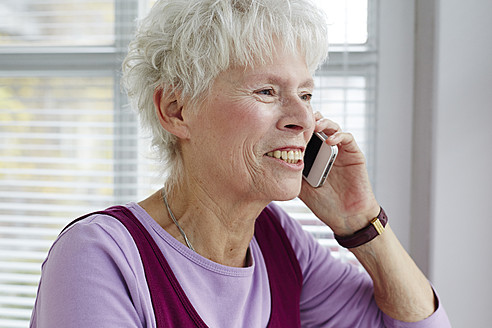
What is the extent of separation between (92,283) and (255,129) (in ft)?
1.45

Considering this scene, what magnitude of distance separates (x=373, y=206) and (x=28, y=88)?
1.46 m

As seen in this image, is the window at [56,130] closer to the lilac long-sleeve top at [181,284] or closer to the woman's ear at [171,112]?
the lilac long-sleeve top at [181,284]

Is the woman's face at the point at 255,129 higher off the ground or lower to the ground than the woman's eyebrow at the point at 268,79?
lower

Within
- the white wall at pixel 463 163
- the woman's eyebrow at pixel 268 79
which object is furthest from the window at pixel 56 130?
the woman's eyebrow at pixel 268 79

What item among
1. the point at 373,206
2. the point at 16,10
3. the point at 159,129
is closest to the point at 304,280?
the point at 373,206

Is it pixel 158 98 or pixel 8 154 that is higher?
pixel 158 98

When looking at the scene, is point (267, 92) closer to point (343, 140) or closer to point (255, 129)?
point (255, 129)

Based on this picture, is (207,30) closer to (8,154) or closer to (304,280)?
(304,280)

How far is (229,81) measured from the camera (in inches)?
40.4

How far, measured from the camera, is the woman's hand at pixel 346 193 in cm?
128

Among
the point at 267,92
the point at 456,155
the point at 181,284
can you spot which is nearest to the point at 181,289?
the point at 181,284

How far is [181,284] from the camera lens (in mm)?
1053

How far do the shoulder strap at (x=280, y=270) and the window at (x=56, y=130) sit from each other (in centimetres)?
44

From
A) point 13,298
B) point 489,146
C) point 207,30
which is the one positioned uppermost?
point 207,30
